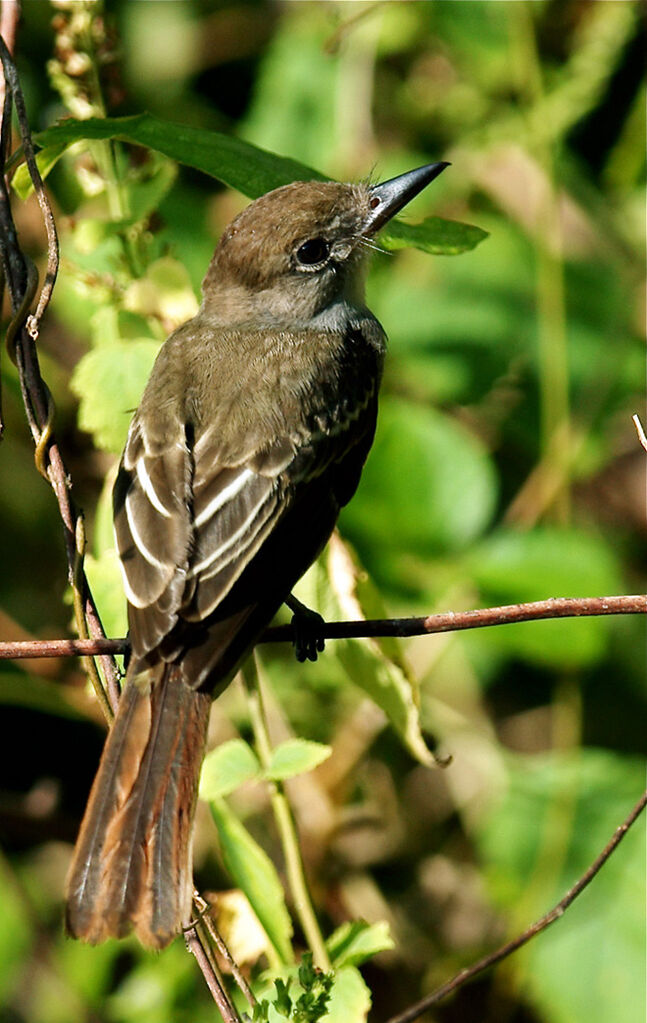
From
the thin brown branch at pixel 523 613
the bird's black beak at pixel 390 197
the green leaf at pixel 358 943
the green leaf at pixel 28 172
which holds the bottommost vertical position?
the green leaf at pixel 358 943

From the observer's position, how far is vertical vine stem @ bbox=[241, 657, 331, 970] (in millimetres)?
2754

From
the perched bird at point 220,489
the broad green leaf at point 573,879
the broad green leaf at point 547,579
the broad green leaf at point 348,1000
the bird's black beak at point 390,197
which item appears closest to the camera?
the perched bird at point 220,489

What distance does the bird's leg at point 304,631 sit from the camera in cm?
293

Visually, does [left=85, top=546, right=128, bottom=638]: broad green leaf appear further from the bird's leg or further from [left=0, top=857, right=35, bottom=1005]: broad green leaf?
[left=0, top=857, right=35, bottom=1005]: broad green leaf

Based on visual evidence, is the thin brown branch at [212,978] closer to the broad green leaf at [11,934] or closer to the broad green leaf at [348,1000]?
the broad green leaf at [348,1000]

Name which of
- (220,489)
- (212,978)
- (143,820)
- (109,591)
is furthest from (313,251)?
(212,978)

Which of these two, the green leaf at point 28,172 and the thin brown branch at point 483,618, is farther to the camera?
the green leaf at point 28,172

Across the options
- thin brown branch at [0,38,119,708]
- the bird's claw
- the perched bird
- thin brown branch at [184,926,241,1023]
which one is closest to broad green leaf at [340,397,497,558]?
the perched bird

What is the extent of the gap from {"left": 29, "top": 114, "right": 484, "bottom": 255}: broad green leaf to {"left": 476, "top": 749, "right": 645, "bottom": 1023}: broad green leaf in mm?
1909

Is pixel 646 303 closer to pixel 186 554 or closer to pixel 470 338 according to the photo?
pixel 470 338

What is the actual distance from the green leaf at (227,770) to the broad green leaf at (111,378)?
0.79 meters

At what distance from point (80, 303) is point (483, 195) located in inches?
65.6

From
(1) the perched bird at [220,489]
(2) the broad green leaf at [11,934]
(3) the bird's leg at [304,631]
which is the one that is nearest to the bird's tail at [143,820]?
(1) the perched bird at [220,489]

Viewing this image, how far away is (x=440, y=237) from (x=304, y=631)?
91 centimetres
